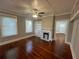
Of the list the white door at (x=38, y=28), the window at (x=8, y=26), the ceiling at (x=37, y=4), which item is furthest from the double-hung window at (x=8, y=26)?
the white door at (x=38, y=28)

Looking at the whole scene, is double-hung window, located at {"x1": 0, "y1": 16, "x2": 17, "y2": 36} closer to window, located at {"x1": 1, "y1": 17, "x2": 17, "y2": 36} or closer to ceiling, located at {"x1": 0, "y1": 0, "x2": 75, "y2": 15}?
window, located at {"x1": 1, "y1": 17, "x2": 17, "y2": 36}

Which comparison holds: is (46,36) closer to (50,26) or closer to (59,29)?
(50,26)

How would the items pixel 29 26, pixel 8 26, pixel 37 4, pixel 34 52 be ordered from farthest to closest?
pixel 29 26, pixel 8 26, pixel 34 52, pixel 37 4

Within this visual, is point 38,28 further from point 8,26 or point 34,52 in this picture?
point 34,52

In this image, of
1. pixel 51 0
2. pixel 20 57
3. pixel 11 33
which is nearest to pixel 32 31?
pixel 11 33

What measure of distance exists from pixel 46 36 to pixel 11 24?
3.39 m

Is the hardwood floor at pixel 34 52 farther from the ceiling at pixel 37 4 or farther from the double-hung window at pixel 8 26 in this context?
the ceiling at pixel 37 4

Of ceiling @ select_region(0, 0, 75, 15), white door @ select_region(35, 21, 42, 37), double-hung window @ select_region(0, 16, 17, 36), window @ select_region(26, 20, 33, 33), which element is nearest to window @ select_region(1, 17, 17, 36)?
→ double-hung window @ select_region(0, 16, 17, 36)

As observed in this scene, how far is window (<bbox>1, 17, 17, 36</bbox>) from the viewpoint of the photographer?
443 centimetres

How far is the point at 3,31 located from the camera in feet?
14.6

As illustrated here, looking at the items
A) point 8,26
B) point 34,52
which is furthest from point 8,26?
point 34,52

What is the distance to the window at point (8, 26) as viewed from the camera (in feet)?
14.5

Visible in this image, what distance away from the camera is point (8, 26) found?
15.9 feet

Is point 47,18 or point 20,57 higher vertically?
point 47,18
